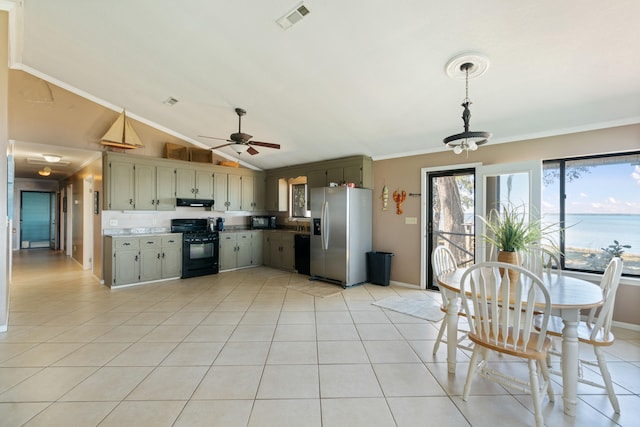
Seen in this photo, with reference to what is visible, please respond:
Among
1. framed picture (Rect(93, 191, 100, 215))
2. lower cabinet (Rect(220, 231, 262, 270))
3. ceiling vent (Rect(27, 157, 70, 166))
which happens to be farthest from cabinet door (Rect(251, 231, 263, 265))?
ceiling vent (Rect(27, 157, 70, 166))

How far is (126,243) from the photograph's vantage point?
16.4 feet

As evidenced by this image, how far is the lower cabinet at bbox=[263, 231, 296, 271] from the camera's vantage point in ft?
20.8

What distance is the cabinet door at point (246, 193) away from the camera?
6871 mm

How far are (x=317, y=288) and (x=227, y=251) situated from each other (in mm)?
2463

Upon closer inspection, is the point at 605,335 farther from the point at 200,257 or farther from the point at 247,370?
the point at 200,257

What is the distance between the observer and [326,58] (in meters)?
3.07

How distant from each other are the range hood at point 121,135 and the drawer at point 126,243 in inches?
61.7

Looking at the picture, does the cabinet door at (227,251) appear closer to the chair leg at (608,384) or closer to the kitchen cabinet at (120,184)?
the kitchen cabinet at (120,184)

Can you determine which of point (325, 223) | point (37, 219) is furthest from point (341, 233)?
point (37, 219)

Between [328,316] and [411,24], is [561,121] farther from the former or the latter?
[328,316]

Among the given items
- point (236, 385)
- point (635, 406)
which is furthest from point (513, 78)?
point (236, 385)

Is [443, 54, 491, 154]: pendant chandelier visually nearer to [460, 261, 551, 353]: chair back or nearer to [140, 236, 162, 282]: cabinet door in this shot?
[460, 261, 551, 353]: chair back

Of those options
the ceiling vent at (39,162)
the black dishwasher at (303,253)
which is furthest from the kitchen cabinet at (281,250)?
Answer: the ceiling vent at (39,162)

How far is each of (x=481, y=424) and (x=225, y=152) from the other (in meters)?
6.45
